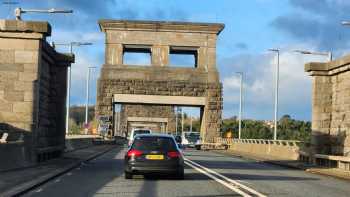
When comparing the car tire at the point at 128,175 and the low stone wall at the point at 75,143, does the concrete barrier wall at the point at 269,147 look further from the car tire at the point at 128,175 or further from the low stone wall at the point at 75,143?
the car tire at the point at 128,175

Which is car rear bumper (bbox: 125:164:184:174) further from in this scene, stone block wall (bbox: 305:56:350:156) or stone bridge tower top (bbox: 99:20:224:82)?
stone bridge tower top (bbox: 99:20:224:82)

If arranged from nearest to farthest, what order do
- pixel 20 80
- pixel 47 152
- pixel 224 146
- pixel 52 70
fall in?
pixel 20 80 → pixel 47 152 → pixel 52 70 → pixel 224 146

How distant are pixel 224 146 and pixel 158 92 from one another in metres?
8.37

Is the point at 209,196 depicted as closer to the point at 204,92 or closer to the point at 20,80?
the point at 20,80

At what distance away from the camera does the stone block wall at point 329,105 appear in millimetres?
30281

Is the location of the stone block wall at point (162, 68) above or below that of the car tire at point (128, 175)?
above

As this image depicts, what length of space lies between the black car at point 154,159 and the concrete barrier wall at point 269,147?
1894 cm

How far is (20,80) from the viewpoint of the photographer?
25.2m

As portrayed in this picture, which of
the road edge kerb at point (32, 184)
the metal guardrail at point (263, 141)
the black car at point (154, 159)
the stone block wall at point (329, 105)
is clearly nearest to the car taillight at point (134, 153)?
the black car at point (154, 159)

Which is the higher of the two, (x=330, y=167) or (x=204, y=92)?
(x=204, y=92)

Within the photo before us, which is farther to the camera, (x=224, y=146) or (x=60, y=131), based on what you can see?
(x=224, y=146)

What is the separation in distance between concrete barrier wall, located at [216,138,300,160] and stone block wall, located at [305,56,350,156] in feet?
18.2

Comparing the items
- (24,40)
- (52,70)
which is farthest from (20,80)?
(52,70)

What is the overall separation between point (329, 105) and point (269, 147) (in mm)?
16498
